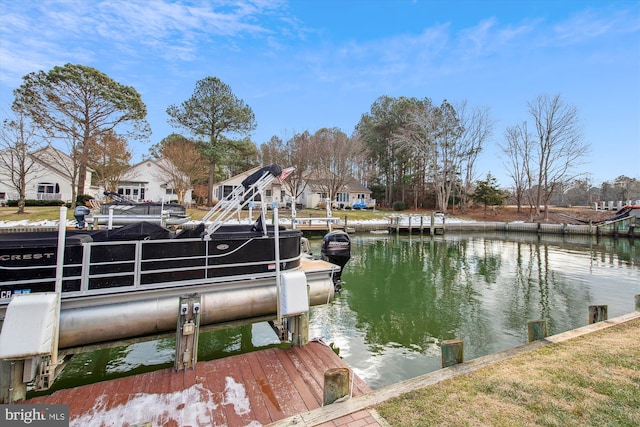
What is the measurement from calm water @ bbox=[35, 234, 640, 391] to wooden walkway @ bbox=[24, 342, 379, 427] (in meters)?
1.31

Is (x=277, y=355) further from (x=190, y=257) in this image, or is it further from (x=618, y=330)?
(x=618, y=330)

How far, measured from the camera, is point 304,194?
4084cm

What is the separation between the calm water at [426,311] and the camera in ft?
16.9

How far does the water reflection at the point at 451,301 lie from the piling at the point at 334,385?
6.22 ft

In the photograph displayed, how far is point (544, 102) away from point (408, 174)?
712 inches

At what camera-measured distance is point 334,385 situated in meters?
2.90

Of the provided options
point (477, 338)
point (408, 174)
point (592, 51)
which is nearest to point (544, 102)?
point (408, 174)

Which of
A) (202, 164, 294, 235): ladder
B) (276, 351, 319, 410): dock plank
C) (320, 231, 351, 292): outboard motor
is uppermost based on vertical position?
(202, 164, 294, 235): ladder

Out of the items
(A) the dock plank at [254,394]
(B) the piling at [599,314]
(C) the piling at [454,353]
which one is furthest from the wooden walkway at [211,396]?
(B) the piling at [599,314]

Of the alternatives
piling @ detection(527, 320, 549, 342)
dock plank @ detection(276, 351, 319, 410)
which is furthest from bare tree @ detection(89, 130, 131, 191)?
piling @ detection(527, 320, 549, 342)

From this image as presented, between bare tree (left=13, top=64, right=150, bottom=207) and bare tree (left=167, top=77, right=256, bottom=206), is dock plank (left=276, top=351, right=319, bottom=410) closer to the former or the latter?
bare tree (left=13, top=64, right=150, bottom=207)

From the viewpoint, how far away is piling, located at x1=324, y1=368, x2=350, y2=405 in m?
2.89

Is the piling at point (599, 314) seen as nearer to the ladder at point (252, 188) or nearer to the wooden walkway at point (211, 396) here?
the wooden walkway at point (211, 396)

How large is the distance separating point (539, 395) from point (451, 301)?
19.3ft
